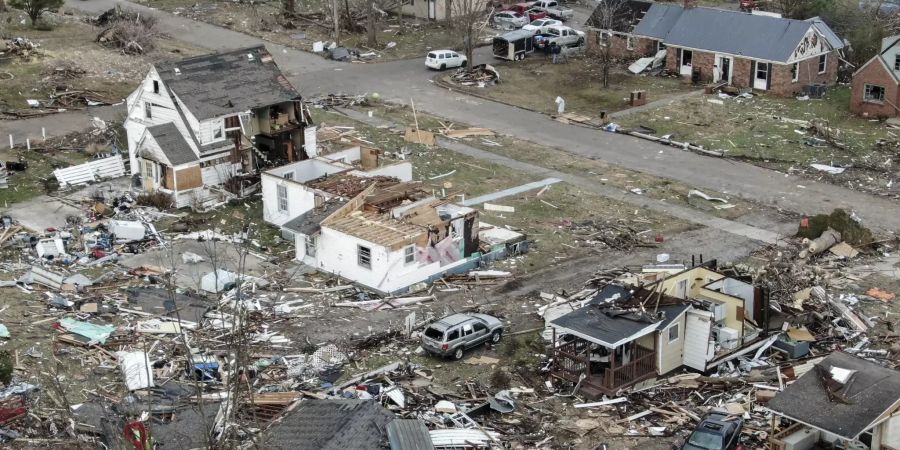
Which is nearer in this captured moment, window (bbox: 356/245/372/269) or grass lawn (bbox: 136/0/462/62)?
window (bbox: 356/245/372/269)

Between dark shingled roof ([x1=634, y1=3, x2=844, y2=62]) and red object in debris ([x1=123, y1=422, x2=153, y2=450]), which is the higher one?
dark shingled roof ([x1=634, y1=3, x2=844, y2=62])

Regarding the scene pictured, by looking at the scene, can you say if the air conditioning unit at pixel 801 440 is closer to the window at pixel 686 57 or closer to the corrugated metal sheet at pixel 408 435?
the corrugated metal sheet at pixel 408 435

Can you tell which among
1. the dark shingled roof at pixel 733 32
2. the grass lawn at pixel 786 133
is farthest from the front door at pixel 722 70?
the grass lawn at pixel 786 133

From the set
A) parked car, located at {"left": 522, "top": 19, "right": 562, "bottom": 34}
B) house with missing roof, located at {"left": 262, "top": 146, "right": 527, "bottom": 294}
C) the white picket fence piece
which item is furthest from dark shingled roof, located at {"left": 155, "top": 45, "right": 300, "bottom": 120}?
parked car, located at {"left": 522, "top": 19, "right": 562, "bottom": 34}

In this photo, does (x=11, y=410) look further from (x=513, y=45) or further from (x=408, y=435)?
(x=513, y=45)

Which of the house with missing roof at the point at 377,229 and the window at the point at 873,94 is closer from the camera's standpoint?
the house with missing roof at the point at 377,229

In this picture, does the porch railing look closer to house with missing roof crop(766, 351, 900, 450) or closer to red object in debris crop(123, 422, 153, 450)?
house with missing roof crop(766, 351, 900, 450)
